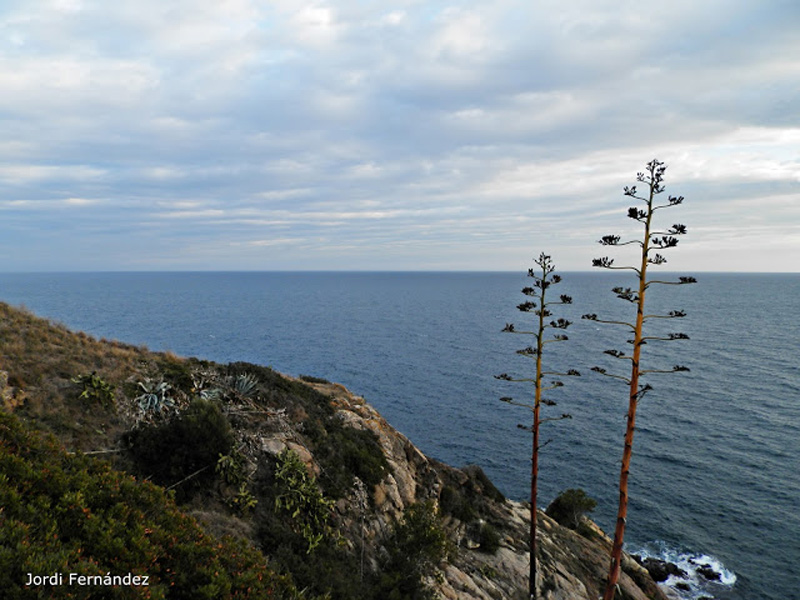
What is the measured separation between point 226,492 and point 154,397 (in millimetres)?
4842

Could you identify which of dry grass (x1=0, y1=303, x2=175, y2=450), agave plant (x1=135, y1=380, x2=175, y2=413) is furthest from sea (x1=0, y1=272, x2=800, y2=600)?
dry grass (x1=0, y1=303, x2=175, y2=450)

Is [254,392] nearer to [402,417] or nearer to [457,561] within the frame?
[457,561]

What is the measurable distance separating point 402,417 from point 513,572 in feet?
127

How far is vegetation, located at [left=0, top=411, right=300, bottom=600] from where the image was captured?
5852mm

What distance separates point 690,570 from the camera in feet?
111

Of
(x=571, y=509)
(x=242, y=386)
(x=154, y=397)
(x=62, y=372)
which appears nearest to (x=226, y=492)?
(x=154, y=397)

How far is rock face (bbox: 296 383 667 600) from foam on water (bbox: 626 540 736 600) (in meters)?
6.32

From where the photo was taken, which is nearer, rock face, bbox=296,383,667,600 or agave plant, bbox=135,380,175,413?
agave plant, bbox=135,380,175,413

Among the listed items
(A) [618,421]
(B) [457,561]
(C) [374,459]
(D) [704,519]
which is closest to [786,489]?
(D) [704,519]

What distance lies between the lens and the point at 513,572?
20047mm

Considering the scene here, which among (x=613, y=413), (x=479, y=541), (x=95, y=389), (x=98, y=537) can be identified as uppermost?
(x=95, y=389)

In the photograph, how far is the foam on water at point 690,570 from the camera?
1260 inches

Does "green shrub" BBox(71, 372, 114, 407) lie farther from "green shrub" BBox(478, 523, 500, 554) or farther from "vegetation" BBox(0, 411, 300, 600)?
"green shrub" BBox(478, 523, 500, 554)

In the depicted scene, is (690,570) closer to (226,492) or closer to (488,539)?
(488,539)
